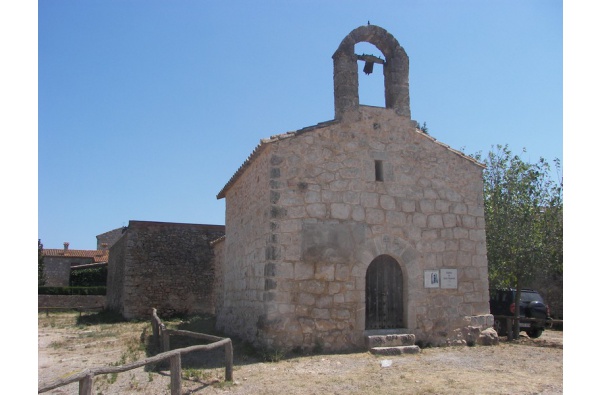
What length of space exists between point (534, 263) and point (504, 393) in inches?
308

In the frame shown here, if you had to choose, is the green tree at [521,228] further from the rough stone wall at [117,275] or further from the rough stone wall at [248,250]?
the rough stone wall at [117,275]

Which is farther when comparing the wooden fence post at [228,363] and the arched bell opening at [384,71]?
the arched bell opening at [384,71]

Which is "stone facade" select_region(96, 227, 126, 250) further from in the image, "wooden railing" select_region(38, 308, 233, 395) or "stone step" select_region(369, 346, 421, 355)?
"stone step" select_region(369, 346, 421, 355)

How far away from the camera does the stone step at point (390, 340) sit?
30.1ft

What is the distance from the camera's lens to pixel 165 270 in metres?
19.1

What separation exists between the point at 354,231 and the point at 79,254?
124ft

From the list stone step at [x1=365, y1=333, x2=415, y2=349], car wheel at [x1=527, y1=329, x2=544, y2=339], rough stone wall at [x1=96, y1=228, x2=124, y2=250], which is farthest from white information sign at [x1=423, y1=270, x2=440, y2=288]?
rough stone wall at [x1=96, y1=228, x2=124, y2=250]

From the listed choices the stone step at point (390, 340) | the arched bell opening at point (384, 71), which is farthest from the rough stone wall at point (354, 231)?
the arched bell opening at point (384, 71)

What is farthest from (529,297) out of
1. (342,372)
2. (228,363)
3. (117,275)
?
(117,275)

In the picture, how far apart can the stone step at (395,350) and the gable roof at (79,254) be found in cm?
3478

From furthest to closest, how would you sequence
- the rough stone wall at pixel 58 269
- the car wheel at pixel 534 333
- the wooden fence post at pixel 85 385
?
1. the rough stone wall at pixel 58 269
2. the car wheel at pixel 534 333
3. the wooden fence post at pixel 85 385

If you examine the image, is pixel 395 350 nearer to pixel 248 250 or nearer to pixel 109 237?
pixel 248 250

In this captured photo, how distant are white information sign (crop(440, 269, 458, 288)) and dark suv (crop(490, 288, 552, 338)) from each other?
12.1 ft

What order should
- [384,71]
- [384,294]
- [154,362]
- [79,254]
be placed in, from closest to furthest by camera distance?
[154,362] → [384,294] → [384,71] → [79,254]
